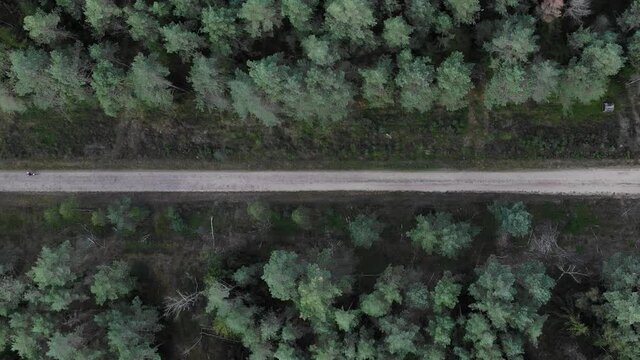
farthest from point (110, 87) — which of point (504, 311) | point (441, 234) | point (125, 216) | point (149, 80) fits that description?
point (504, 311)

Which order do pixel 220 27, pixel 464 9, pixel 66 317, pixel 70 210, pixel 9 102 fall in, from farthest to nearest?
1. pixel 70 210
2. pixel 66 317
3. pixel 9 102
4. pixel 220 27
5. pixel 464 9

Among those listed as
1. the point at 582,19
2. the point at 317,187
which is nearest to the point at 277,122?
the point at 317,187

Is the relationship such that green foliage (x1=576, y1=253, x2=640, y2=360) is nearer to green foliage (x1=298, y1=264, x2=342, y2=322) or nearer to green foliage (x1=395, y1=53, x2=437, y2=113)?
green foliage (x1=395, y1=53, x2=437, y2=113)

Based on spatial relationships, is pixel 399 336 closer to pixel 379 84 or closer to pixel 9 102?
pixel 379 84

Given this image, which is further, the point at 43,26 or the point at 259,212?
the point at 259,212

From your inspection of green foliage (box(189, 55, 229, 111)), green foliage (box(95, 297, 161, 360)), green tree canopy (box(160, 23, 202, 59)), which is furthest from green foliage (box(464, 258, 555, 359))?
green tree canopy (box(160, 23, 202, 59))

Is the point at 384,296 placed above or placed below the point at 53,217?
below

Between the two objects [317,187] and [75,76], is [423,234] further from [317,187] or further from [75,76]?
[75,76]
